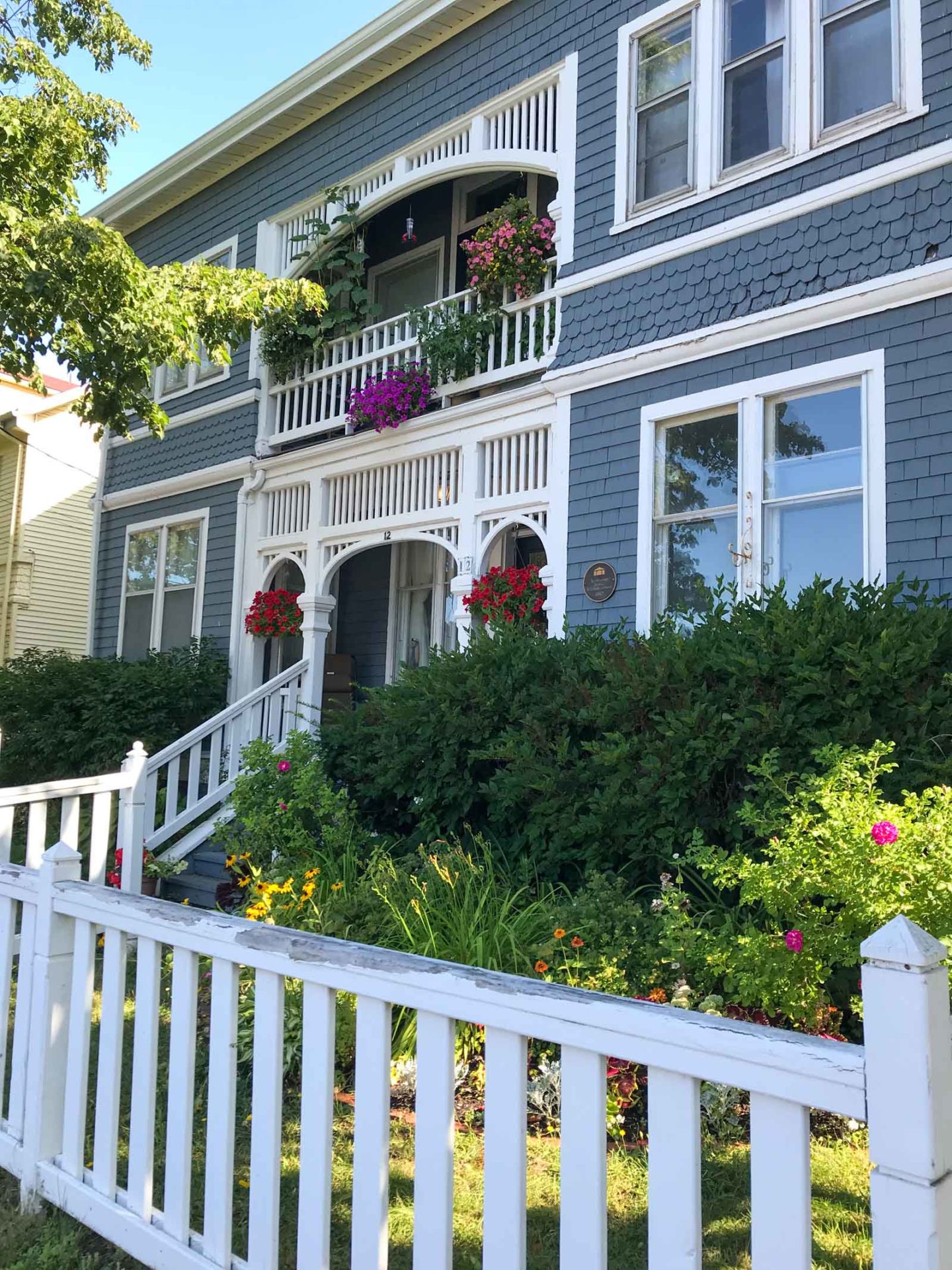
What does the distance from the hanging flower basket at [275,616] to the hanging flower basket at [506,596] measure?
109 inches

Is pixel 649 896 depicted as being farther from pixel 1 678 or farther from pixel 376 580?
pixel 1 678

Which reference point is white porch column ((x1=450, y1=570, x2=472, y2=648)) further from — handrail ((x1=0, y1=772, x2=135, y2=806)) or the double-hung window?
the double-hung window

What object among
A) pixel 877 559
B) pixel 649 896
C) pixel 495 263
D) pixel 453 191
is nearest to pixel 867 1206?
pixel 649 896

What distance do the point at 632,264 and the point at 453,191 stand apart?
162 inches

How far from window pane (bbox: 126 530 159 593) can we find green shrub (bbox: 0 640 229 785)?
1.67 meters

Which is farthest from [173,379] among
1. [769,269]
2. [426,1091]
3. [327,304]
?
[426,1091]

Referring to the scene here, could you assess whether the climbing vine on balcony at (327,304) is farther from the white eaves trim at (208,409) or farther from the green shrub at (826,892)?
the green shrub at (826,892)

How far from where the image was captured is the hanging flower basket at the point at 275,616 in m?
10.6

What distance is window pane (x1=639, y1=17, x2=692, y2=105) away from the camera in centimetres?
768

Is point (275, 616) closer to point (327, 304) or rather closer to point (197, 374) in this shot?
point (327, 304)

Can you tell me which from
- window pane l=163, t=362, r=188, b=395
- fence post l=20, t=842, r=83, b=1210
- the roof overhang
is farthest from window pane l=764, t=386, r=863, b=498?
window pane l=163, t=362, r=188, b=395

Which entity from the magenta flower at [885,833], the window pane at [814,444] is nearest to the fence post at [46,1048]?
the magenta flower at [885,833]

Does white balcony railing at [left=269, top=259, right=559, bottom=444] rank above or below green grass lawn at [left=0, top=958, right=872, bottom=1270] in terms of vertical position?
above

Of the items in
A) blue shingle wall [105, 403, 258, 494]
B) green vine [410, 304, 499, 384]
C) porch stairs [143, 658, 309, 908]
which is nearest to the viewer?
porch stairs [143, 658, 309, 908]
